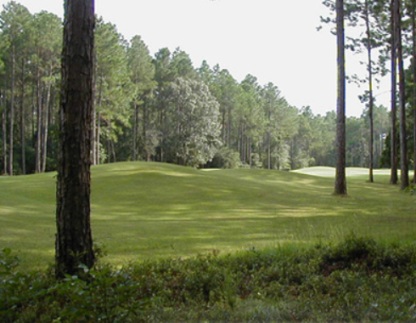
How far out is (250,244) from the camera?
853cm

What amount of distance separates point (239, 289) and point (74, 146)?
268 centimetres

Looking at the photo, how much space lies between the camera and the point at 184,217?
47.5ft

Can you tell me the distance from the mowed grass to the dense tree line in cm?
1047

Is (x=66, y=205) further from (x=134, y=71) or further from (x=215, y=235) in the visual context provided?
(x=134, y=71)

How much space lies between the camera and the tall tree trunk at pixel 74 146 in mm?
5293

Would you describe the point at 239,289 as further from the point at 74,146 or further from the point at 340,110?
the point at 340,110

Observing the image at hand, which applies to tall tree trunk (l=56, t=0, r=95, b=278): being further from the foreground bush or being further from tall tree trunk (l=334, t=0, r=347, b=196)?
tall tree trunk (l=334, t=0, r=347, b=196)

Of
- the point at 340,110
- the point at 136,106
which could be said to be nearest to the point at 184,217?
the point at 340,110

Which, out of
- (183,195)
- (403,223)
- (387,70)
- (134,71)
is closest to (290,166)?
(134,71)

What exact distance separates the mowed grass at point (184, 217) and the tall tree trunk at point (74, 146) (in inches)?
32.1

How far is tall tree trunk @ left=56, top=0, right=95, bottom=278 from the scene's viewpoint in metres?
5.29

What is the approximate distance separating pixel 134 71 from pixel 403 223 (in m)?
48.1

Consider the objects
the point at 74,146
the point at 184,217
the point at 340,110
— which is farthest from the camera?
the point at 340,110

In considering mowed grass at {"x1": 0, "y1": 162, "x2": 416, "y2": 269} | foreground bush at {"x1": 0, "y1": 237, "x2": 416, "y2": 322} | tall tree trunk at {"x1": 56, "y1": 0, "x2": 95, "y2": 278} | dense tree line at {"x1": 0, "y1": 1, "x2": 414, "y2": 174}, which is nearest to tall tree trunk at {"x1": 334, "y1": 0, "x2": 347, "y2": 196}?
mowed grass at {"x1": 0, "y1": 162, "x2": 416, "y2": 269}
